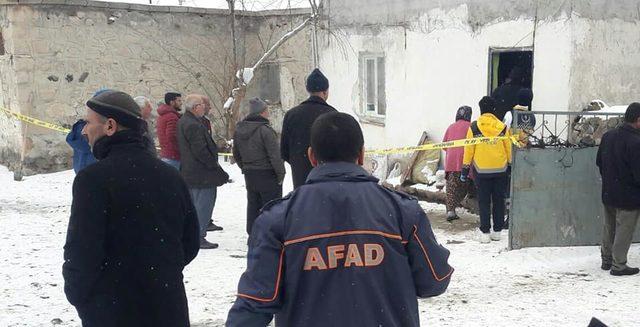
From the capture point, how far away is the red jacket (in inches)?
272

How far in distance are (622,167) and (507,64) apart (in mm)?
5066

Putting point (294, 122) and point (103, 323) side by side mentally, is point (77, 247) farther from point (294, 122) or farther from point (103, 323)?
point (294, 122)

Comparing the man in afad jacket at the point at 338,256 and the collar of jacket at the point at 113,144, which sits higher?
the collar of jacket at the point at 113,144

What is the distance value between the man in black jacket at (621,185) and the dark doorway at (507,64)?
306cm

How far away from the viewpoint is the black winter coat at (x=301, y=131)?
5.46 metres

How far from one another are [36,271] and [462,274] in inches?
162

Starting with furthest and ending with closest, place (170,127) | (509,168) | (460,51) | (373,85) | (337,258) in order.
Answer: (373,85), (460,51), (509,168), (170,127), (337,258)

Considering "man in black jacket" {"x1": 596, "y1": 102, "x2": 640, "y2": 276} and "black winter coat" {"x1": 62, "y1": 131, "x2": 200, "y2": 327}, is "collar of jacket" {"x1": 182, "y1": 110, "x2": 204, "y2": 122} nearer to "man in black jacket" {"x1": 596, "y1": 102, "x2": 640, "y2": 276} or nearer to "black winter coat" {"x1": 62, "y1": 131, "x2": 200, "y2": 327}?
"black winter coat" {"x1": 62, "y1": 131, "x2": 200, "y2": 327}

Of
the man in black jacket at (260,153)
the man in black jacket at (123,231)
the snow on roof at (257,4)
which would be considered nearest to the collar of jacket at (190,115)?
the man in black jacket at (260,153)

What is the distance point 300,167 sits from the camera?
5.55 m

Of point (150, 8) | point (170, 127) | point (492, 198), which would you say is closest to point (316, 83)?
point (170, 127)

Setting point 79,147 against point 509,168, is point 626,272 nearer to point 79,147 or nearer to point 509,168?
point 509,168

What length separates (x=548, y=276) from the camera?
577cm

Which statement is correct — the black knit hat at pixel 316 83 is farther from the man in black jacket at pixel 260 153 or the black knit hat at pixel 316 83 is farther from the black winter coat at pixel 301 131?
the man in black jacket at pixel 260 153
